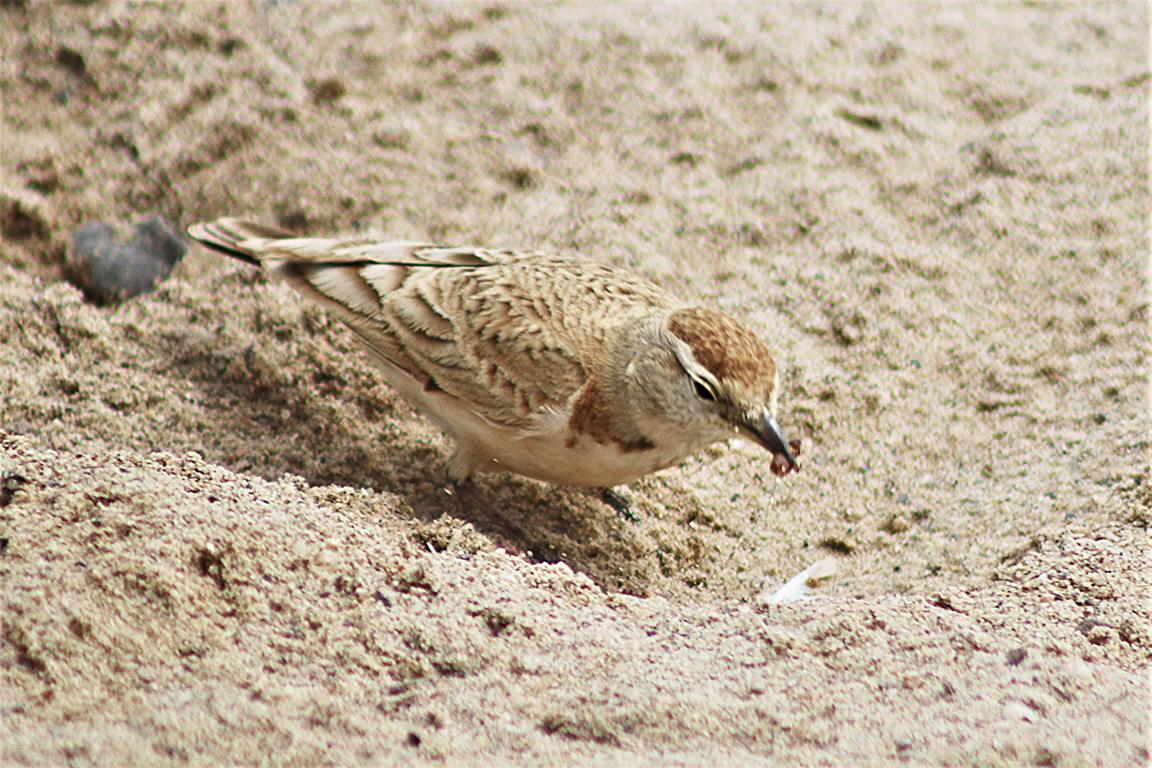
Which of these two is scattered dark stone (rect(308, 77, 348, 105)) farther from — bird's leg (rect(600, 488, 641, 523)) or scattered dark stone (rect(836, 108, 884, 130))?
bird's leg (rect(600, 488, 641, 523))

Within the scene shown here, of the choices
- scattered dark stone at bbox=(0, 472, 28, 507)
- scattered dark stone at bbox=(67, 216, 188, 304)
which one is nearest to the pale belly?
scattered dark stone at bbox=(0, 472, 28, 507)

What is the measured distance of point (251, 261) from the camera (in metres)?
6.32

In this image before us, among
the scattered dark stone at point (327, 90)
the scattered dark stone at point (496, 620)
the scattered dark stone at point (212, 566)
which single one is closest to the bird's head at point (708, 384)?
the scattered dark stone at point (496, 620)

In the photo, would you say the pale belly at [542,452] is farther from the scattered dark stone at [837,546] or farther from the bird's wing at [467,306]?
the scattered dark stone at [837,546]

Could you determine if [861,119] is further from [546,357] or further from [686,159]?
[546,357]

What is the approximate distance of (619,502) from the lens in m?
5.97

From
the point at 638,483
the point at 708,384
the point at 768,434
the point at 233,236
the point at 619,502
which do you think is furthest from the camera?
the point at 233,236

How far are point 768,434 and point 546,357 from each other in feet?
3.33

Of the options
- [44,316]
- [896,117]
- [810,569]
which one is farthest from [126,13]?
[810,569]

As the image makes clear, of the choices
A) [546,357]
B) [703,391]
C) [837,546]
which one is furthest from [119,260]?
[837,546]

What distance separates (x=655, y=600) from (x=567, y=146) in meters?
4.01

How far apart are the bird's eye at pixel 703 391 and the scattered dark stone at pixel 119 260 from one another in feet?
11.0

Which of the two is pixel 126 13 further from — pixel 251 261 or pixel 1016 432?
pixel 1016 432

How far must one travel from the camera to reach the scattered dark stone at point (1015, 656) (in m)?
4.17
